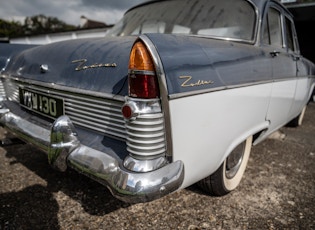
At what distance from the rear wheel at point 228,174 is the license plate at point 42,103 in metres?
1.25

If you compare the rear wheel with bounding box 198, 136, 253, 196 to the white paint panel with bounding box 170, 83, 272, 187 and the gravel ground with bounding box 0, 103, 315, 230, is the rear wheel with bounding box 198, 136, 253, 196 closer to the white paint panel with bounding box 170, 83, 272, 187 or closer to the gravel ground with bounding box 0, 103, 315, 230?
the gravel ground with bounding box 0, 103, 315, 230

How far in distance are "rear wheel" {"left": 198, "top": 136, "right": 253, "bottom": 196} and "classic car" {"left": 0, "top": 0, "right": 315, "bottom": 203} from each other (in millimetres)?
11

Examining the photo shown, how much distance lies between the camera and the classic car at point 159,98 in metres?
1.31

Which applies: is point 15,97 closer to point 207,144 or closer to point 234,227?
point 207,144

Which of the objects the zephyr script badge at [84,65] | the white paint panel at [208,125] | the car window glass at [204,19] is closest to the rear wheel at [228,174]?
the white paint panel at [208,125]

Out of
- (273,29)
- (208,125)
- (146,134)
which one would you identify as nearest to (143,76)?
(146,134)

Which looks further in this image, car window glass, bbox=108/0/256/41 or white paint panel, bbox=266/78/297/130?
white paint panel, bbox=266/78/297/130

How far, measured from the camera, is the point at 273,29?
270 cm

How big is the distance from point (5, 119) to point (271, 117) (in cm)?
237

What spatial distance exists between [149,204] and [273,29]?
214 centimetres

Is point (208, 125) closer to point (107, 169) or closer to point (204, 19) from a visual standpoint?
point (107, 169)

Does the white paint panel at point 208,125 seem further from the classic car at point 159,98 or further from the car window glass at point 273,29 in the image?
the car window glass at point 273,29

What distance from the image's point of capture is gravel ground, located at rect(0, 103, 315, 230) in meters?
1.86

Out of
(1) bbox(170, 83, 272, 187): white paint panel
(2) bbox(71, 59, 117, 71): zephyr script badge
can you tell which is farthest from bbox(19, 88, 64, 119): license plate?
(1) bbox(170, 83, 272, 187): white paint panel
